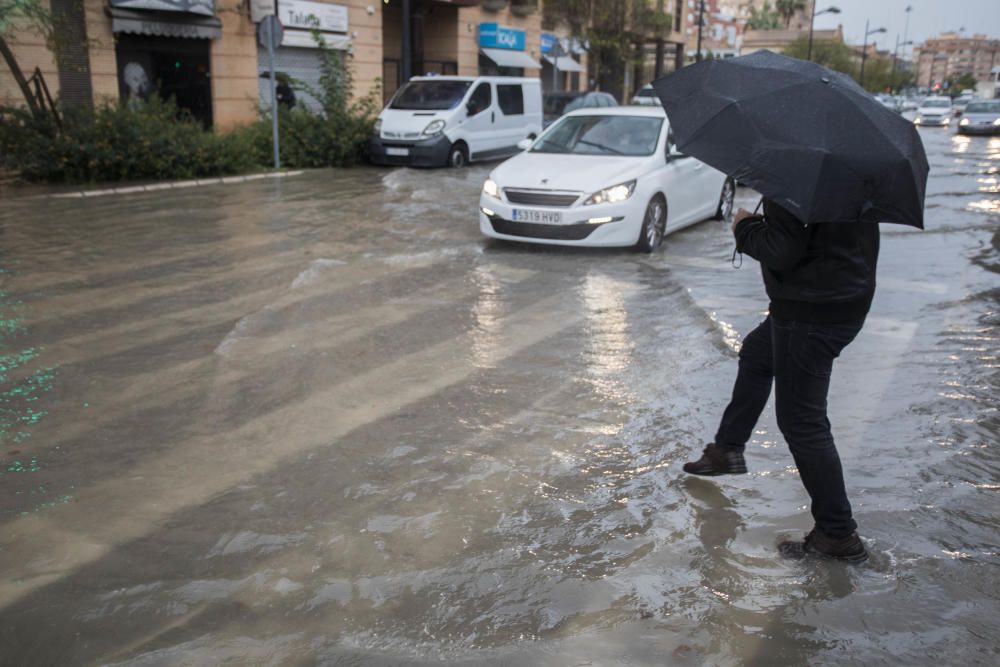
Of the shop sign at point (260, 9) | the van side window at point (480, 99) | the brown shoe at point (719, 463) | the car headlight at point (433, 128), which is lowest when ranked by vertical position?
the brown shoe at point (719, 463)

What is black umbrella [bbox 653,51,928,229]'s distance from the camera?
3129 mm

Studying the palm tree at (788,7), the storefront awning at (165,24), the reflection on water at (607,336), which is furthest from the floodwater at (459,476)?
the palm tree at (788,7)

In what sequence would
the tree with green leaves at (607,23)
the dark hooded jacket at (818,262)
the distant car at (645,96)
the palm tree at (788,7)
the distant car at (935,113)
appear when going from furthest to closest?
the palm tree at (788,7) → the distant car at (935,113) → the tree with green leaves at (607,23) → the distant car at (645,96) → the dark hooded jacket at (818,262)

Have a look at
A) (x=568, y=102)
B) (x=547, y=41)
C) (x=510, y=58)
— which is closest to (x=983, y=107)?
(x=547, y=41)

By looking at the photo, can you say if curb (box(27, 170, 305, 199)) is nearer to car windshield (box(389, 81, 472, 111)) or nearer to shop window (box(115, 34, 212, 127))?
car windshield (box(389, 81, 472, 111))

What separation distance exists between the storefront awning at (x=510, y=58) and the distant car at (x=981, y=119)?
1887 cm

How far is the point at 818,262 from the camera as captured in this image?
3.32 meters

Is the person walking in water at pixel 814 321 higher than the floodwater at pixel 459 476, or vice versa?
the person walking in water at pixel 814 321

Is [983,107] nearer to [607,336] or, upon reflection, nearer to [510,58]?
[510,58]

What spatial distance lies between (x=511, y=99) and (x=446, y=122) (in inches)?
105

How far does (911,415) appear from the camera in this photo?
527 centimetres

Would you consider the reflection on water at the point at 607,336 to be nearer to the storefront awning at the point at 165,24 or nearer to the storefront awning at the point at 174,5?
the storefront awning at the point at 174,5

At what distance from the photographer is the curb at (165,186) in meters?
14.0

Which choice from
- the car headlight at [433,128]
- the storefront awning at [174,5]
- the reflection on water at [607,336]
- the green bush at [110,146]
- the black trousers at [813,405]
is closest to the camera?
the black trousers at [813,405]
